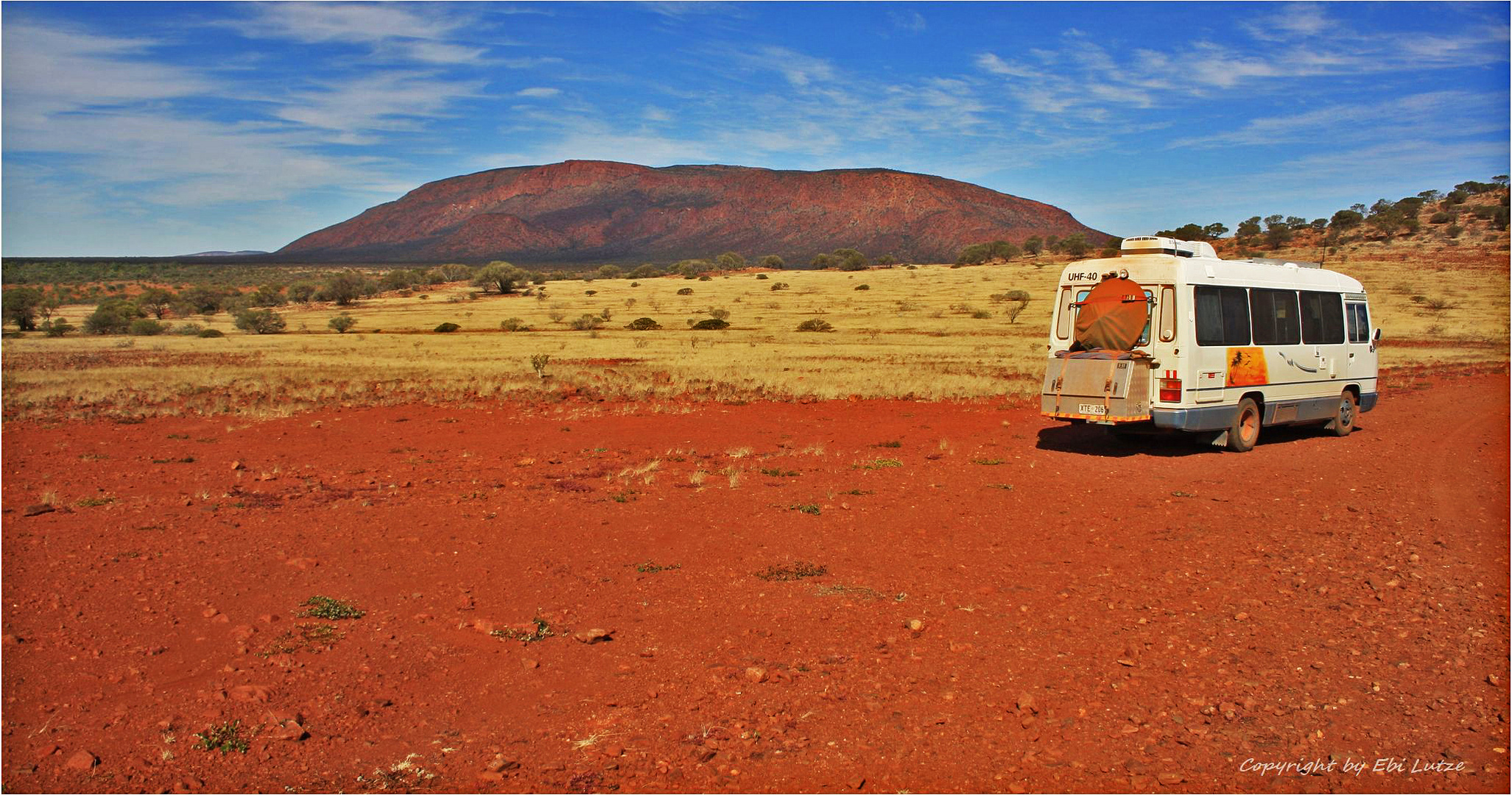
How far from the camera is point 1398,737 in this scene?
4.60 meters

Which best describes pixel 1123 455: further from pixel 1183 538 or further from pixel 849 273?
pixel 849 273

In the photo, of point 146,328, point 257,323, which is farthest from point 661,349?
point 146,328

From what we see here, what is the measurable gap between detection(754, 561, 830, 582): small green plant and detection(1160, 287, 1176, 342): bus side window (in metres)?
7.37

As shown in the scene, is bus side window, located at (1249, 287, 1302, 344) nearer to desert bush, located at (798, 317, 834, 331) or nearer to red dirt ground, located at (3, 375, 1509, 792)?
red dirt ground, located at (3, 375, 1509, 792)

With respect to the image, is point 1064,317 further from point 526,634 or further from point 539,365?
point 539,365

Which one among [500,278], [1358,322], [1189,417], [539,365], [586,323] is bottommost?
[1189,417]

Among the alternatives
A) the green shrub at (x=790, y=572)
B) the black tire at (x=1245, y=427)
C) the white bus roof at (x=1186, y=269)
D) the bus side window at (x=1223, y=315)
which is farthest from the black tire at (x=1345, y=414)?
the green shrub at (x=790, y=572)

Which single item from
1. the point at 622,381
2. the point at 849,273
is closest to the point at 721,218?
the point at 849,273

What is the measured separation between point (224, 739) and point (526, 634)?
1.89 meters

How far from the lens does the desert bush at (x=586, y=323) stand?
45281 millimetres

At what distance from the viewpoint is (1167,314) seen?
12.6m

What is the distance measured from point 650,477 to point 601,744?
22.4 ft

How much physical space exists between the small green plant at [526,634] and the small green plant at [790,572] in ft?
6.13

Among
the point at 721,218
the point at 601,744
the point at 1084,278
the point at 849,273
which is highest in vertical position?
the point at 721,218
